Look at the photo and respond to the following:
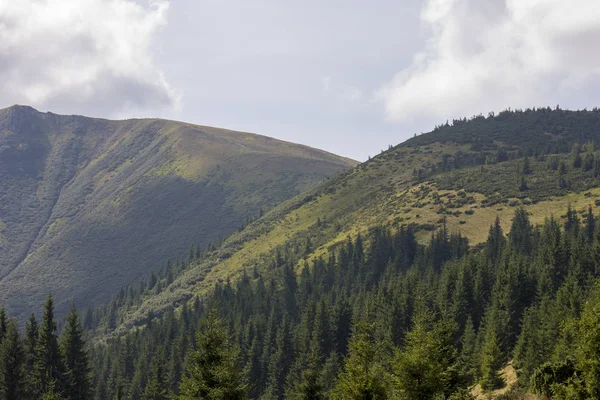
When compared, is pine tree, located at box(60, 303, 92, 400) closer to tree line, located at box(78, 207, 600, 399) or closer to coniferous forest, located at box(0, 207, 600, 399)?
coniferous forest, located at box(0, 207, 600, 399)

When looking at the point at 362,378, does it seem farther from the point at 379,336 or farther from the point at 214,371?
the point at 379,336

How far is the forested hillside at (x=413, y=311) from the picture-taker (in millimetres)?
30531

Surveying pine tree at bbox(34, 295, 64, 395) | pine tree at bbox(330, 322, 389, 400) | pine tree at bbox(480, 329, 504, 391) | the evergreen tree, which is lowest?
pine tree at bbox(480, 329, 504, 391)

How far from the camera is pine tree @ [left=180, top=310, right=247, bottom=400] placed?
2908cm

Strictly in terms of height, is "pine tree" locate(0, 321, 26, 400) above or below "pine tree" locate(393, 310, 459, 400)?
below

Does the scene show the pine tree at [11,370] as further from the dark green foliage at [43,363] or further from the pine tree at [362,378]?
the pine tree at [362,378]

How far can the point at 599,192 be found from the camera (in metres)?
146

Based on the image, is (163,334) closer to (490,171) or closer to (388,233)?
(388,233)

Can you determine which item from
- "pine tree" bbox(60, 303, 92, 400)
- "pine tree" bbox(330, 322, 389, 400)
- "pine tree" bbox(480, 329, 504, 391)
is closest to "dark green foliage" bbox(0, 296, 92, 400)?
"pine tree" bbox(60, 303, 92, 400)

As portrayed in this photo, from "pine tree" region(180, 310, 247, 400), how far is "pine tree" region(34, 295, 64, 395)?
3178 centimetres

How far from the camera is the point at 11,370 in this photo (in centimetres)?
5134

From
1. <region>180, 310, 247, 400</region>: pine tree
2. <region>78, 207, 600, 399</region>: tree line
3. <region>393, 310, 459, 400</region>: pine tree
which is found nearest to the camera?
<region>180, 310, 247, 400</region>: pine tree

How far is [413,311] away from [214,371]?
5485 centimetres

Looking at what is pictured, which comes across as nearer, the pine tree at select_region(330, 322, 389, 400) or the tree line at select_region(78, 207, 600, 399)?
the pine tree at select_region(330, 322, 389, 400)
